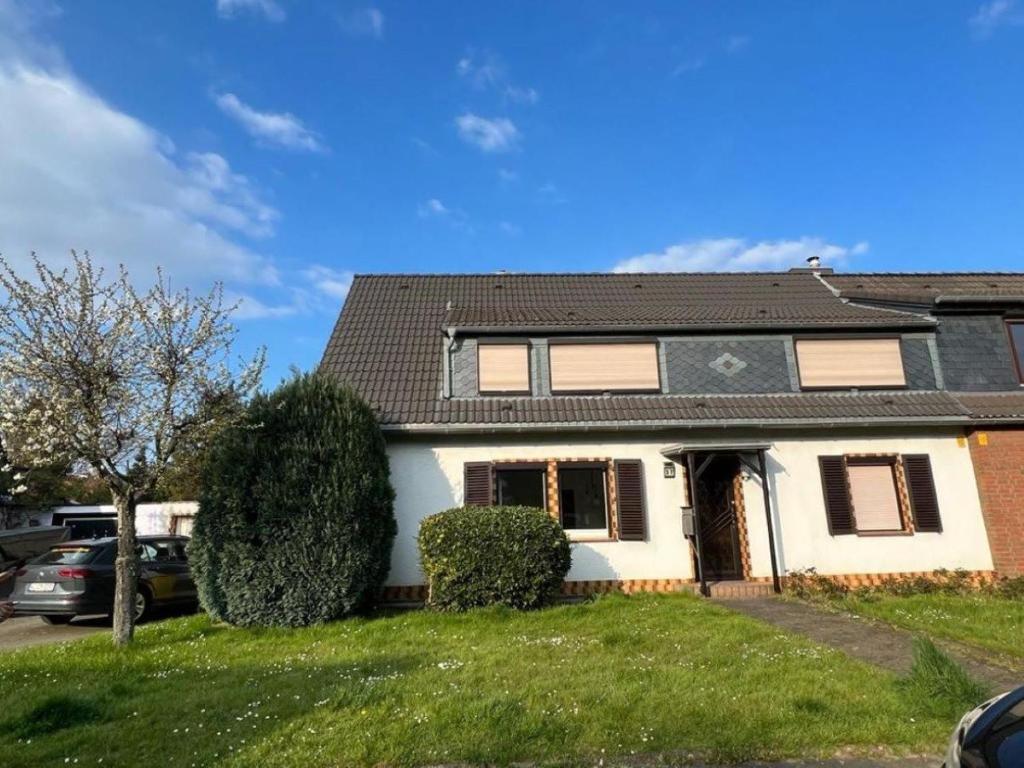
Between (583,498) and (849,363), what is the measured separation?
647 centimetres

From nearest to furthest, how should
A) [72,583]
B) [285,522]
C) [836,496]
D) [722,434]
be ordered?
[285,522], [72,583], [836,496], [722,434]

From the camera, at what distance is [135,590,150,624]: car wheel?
11.0 metres

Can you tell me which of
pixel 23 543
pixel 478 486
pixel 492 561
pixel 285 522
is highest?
pixel 478 486

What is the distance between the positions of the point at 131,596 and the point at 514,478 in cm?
633

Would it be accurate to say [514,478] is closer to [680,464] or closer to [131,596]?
[680,464]

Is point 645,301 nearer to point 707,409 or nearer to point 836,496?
point 707,409

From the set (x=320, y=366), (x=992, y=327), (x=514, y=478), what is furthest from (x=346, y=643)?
(x=992, y=327)

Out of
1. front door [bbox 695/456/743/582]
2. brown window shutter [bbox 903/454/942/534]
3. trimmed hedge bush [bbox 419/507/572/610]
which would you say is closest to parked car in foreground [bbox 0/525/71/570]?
trimmed hedge bush [bbox 419/507/572/610]

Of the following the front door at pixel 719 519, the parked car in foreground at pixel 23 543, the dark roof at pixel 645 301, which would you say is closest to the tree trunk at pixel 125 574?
the dark roof at pixel 645 301

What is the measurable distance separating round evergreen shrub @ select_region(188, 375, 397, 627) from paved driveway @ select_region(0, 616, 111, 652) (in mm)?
2716

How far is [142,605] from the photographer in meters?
11.1

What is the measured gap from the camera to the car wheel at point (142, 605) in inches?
435

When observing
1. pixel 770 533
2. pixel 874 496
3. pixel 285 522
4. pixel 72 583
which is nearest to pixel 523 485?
pixel 285 522

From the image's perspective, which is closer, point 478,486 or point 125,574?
point 125,574
